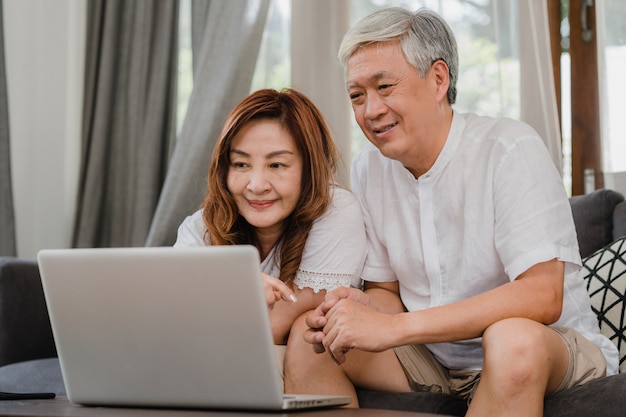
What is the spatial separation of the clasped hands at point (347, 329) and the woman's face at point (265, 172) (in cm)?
39

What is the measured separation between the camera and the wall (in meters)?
3.29

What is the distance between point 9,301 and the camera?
228 cm

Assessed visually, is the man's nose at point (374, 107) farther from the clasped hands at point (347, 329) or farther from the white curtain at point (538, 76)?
the white curtain at point (538, 76)

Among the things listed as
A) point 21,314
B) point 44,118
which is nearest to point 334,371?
point 21,314

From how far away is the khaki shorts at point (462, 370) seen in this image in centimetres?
158

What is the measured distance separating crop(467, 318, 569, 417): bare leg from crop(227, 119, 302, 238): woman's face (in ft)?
1.92

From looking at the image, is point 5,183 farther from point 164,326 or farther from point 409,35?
point 164,326

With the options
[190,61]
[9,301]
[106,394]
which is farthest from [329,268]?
[190,61]

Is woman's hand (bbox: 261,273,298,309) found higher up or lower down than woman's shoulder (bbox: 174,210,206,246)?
lower down

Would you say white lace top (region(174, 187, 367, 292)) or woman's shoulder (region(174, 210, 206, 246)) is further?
woman's shoulder (region(174, 210, 206, 246))

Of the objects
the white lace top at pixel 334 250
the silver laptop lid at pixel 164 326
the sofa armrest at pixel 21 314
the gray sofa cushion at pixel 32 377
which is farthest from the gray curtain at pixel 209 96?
the silver laptop lid at pixel 164 326

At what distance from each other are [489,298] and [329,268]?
39cm

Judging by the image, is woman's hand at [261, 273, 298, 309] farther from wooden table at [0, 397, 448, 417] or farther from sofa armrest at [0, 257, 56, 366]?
sofa armrest at [0, 257, 56, 366]

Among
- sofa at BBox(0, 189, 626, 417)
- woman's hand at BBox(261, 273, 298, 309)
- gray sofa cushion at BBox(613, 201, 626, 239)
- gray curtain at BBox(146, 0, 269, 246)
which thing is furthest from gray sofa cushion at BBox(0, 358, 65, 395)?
gray sofa cushion at BBox(613, 201, 626, 239)
